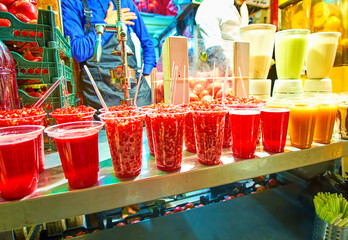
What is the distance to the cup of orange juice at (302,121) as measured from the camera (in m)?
0.98

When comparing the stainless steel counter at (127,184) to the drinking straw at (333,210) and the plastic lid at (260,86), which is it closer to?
the drinking straw at (333,210)

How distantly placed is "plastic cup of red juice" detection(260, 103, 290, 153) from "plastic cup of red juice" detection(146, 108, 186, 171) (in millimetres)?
460

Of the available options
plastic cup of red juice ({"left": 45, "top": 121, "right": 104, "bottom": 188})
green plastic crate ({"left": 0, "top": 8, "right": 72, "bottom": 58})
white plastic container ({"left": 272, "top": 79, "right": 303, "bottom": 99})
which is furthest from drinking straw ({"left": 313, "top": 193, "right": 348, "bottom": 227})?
green plastic crate ({"left": 0, "top": 8, "right": 72, "bottom": 58})

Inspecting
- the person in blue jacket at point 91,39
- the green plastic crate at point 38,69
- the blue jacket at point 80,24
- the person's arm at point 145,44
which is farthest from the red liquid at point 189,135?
the person's arm at point 145,44

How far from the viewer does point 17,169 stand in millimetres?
630

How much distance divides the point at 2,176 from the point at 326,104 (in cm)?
146

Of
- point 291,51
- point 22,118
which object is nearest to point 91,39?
point 22,118

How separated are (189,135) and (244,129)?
0.27 m

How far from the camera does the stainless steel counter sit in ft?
2.06

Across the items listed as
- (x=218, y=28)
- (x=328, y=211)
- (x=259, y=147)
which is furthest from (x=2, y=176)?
(x=218, y=28)

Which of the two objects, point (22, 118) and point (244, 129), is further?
point (244, 129)

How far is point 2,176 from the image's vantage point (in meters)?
0.61

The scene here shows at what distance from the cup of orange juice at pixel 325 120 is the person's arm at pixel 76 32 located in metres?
2.23

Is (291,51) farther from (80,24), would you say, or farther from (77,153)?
(80,24)
